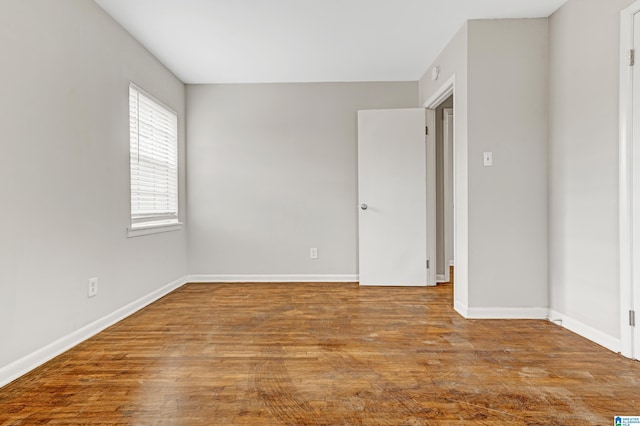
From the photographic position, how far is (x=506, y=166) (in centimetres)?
304

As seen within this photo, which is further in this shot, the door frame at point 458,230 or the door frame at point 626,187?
the door frame at point 458,230

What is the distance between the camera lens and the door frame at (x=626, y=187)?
2.23 meters

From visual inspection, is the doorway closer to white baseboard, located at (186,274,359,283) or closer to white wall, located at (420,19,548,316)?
white baseboard, located at (186,274,359,283)

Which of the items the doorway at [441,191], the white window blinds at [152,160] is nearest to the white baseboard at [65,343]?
the white window blinds at [152,160]

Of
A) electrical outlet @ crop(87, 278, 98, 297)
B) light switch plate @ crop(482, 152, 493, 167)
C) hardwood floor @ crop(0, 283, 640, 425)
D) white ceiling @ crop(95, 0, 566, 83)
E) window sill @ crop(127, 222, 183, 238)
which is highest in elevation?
white ceiling @ crop(95, 0, 566, 83)

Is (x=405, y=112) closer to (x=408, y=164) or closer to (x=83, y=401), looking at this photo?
(x=408, y=164)

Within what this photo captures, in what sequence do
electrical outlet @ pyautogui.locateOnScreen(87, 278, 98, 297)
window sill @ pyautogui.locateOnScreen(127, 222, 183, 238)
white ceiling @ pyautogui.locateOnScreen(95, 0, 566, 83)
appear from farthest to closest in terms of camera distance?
window sill @ pyautogui.locateOnScreen(127, 222, 183, 238) < white ceiling @ pyautogui.locateOnScreen(95, 0, 566, 83) < electrical outlet @ pyautogui.locateOnScreen(87, 278, 98, 297)

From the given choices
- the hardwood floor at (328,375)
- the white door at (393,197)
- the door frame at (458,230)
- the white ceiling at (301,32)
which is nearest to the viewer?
the hardwood floor at (328,375)

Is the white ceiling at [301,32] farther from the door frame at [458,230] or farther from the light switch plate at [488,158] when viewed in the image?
the light switch plate at [488,158]

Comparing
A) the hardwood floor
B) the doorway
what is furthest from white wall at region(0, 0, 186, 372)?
the doorway

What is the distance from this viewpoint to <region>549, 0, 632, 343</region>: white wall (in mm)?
2381

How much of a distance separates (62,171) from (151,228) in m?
1.28

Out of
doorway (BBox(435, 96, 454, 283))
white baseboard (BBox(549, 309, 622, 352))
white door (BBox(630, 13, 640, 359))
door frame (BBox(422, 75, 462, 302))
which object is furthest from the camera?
doorway (BBox(435, 96, 454, 283))

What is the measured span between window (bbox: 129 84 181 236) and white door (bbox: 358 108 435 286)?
205 cm
